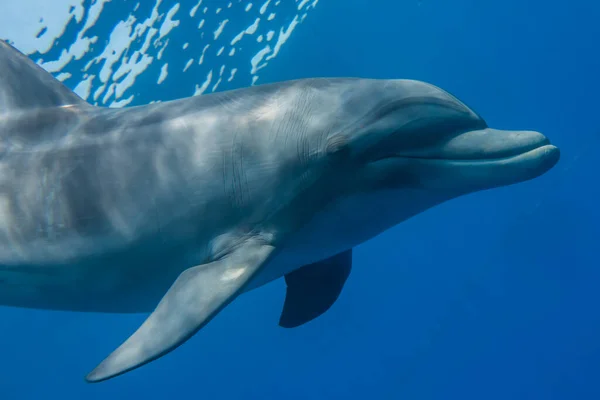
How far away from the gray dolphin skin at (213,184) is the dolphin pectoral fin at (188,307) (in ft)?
0.04

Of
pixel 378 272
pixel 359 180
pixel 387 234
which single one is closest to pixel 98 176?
pixel 359 180

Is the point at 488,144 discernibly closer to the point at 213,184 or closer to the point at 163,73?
the point at 213,184

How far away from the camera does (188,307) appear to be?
3.58 metres

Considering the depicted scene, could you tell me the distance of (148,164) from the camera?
443 cm

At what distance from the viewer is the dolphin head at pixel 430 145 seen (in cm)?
366

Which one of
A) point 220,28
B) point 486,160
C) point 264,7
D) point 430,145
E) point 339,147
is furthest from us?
point 264,7

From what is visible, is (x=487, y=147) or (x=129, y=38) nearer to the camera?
(x=487, y=147)

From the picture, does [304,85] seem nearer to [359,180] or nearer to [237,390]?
[359,180]

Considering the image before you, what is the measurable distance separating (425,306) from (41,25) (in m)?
30.9

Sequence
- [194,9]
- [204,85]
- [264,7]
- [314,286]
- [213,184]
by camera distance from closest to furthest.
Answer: [213,184]
[314,286]
[194,9]
[264,7]
[204,85]

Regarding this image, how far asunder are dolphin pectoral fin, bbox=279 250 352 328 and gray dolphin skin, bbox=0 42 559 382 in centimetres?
94

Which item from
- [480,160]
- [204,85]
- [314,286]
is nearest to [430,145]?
[480,160]

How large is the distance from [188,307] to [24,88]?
331 cm

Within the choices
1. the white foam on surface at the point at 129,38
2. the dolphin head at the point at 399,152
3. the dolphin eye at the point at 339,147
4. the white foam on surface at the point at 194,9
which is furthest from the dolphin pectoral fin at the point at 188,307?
the white foam on surface at the point at 194,9
